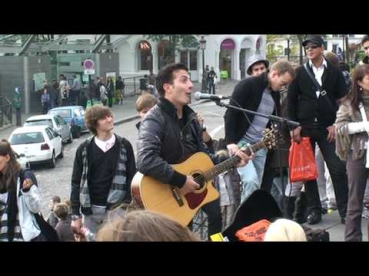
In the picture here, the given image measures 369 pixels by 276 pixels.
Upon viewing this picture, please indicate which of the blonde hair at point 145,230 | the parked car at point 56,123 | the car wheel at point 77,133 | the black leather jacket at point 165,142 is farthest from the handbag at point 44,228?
the parked car at point 56,123

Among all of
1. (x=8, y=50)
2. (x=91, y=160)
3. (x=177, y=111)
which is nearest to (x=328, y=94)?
(x=177, y=111)

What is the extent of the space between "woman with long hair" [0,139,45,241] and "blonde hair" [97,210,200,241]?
301 centimetres

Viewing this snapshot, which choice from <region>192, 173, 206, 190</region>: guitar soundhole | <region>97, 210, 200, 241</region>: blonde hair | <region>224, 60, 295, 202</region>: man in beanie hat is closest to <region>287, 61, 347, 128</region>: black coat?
<region>224, 60, 295, 202</region>: man in beanie hat

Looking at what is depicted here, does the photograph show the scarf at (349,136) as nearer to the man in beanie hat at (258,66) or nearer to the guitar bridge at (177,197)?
the man in beanie hat at (258,66)

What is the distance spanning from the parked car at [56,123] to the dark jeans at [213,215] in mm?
9293

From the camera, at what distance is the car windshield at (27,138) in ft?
45.5

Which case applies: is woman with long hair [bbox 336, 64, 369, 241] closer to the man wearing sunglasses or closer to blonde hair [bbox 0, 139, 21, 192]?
the man wearing sunglasses

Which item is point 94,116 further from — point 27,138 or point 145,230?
point 27,138

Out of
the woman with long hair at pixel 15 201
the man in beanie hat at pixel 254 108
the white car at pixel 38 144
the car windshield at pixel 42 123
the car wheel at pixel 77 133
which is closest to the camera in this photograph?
the woman with long hair at pixel 15 201

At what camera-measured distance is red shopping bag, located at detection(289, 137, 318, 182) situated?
566 centimetres

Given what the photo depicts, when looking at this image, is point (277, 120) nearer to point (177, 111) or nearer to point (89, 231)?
point (177, 111)
